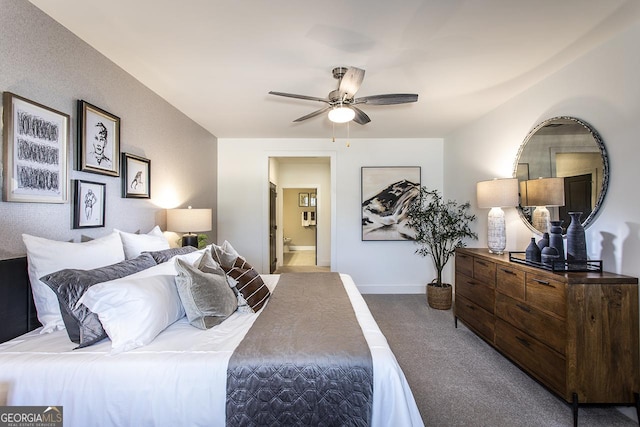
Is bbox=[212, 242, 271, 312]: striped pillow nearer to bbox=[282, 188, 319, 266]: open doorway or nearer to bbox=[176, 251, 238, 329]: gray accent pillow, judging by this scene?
bbox=[176, 251, 238, 329]: gray accent pillow

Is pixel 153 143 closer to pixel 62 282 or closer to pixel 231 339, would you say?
pixel 62 282

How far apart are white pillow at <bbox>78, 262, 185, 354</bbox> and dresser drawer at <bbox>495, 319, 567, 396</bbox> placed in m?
2.47

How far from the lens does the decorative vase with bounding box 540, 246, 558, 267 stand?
1.99 metres

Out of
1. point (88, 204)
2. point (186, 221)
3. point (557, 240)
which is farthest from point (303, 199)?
point (557, 240)

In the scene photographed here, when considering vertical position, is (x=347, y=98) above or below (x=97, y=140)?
above

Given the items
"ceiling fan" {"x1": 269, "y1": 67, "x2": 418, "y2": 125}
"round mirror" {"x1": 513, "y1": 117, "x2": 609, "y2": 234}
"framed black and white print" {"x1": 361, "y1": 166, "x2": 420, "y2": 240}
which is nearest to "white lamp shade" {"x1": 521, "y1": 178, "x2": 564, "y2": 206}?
"round mirror" {"x1": 513, "y1": 117, "x2": 609, "y2": 234}

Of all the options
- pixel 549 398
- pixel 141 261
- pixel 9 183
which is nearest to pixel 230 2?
pixel 9 183

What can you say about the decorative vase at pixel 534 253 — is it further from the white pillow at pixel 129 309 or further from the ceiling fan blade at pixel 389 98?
the white pillow at pixel 129 309

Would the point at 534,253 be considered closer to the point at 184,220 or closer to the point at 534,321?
the point at 534,321

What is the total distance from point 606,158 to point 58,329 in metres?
3.67

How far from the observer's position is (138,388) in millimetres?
1172

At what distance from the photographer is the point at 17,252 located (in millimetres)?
1528

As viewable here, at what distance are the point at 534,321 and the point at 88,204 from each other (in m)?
3.38
